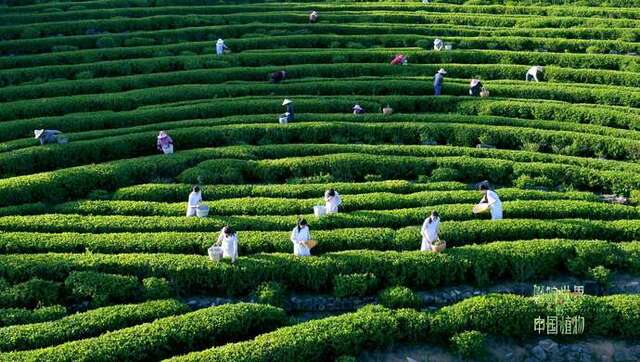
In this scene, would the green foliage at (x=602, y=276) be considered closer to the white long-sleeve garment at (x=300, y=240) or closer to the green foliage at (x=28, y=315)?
the white long-sleeve garment at (x=300, y=240)

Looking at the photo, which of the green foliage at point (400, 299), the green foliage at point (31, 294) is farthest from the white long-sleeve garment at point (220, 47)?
the green foliage at point (400, 299)

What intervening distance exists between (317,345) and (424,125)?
1528 centimetres

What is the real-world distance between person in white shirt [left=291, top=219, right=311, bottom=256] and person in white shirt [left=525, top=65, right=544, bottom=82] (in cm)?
2065

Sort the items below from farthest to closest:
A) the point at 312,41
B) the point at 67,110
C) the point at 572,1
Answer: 1. the point at 572,1
2. the point at 312,41
3. the point at 67,110

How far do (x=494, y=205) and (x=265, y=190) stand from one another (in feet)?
26.6

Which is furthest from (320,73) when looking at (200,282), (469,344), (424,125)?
(469,344)

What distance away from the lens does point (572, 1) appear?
2024 inches

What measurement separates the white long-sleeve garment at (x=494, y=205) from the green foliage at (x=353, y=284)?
524 cm

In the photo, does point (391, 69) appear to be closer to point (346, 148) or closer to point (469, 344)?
point (346, 148)

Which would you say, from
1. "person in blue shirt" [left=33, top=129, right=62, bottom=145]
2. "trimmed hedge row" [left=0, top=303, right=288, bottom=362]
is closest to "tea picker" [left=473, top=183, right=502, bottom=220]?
"trimmed hedge row" [left=0, top=303, right=288, bottom=362]

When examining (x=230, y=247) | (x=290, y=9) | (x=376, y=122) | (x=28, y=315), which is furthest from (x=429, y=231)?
(x=290, y=9)

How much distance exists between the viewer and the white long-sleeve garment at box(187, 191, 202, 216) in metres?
24.0

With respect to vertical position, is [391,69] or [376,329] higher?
[391,69]

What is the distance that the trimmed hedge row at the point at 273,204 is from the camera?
24.7 metres
